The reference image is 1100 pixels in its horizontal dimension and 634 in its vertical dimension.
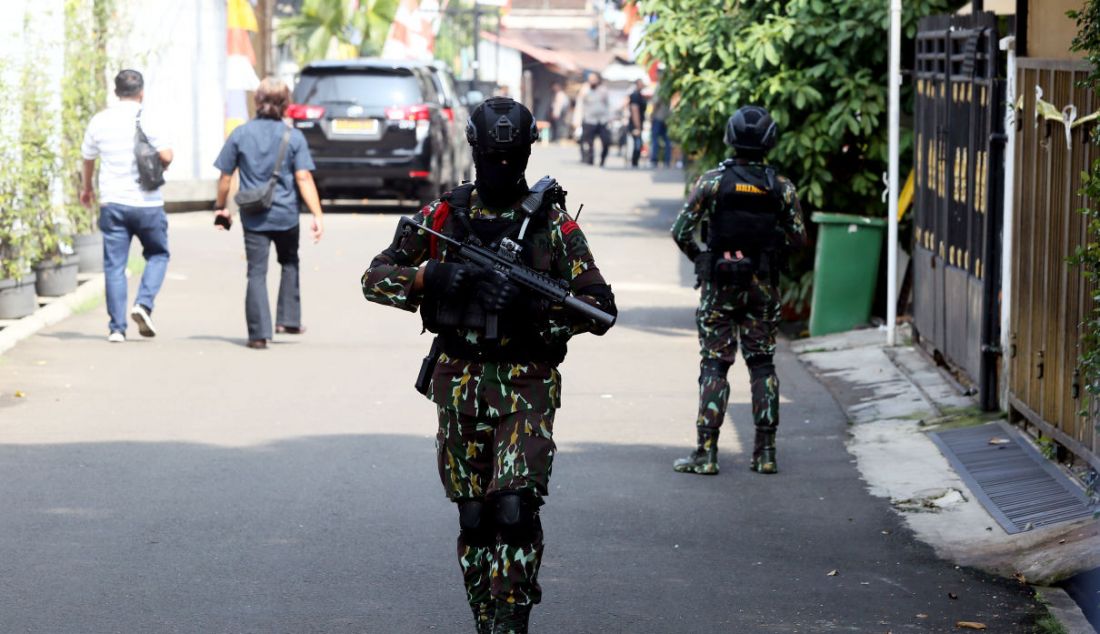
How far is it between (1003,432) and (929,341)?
A: 257 cm

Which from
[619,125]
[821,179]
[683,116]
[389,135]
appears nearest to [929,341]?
[821,179]

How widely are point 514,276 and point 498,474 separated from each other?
0.57 m

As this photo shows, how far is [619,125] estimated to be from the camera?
5194 cm

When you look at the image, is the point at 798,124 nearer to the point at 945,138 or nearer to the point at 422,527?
the point at 945,138

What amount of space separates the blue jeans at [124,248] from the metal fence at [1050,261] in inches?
230

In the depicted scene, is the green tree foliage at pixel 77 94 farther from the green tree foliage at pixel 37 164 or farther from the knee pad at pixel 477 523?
the knee pad at pixel 477 523

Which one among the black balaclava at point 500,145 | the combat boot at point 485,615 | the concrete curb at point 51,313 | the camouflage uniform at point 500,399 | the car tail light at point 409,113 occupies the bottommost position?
the combat boot at point 485,615

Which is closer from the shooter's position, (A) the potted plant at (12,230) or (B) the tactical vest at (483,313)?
(B) the tactical vest at (483,313)

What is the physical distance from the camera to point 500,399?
202 inches

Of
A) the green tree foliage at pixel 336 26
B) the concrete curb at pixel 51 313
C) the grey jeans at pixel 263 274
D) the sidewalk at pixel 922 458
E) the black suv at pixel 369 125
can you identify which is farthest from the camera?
the green tree foliage at pixel 336 26

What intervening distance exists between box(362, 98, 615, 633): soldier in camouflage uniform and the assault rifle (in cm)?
4

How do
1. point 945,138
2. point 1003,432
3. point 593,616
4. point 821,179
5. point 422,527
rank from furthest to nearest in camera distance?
point 821,179 < point 945,138 < point 1003,432 < point 422,527 < point 593,616

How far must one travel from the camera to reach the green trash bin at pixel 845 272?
522 inches

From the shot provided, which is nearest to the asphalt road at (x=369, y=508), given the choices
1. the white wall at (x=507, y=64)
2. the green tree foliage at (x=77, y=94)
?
the green tree foliage at (x=77, y=94)
